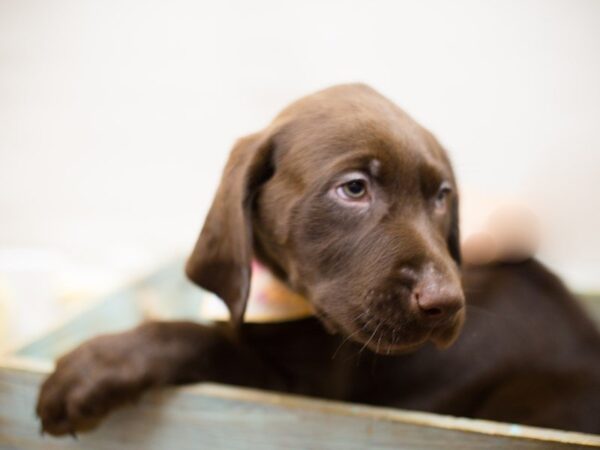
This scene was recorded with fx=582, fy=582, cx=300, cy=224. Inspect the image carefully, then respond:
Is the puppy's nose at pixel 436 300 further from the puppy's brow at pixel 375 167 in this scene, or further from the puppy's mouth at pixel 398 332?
the puppy's brow at pixel 375 167

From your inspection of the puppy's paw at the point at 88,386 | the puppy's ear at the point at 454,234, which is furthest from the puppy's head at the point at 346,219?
the puppy's paw at the point at 88,386

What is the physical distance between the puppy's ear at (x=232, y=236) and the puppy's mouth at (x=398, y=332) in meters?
0.30

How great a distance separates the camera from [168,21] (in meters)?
2.96

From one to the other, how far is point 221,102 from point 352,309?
1.98 m

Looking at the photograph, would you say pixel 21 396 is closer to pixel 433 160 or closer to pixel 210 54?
pixel 433 160

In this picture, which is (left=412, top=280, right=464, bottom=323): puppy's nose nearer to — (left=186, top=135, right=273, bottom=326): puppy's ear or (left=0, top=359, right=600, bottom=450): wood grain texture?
(left=0, top=359, right=600, bottom=450): wood grain texture

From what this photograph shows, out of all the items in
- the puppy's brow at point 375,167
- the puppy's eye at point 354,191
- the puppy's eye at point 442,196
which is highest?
the puppy's brow at point 375,167

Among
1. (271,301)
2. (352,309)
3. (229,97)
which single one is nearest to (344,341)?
(352,309)

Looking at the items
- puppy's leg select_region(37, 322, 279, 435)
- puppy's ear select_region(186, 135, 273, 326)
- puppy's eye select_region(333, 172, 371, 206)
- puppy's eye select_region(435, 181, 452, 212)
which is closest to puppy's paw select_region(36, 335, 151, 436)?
puppy's leg select_region(37, 322, 279, 435)

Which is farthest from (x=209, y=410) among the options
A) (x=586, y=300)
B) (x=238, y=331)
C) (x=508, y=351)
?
(x=586, y=300)

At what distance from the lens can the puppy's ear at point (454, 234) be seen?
1.68 meters

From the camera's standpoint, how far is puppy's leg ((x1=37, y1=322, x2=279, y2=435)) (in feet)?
4.45

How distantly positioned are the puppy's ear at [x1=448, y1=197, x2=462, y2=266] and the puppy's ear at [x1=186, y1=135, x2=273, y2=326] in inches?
21.9

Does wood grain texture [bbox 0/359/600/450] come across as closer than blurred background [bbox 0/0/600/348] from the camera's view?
Yes
